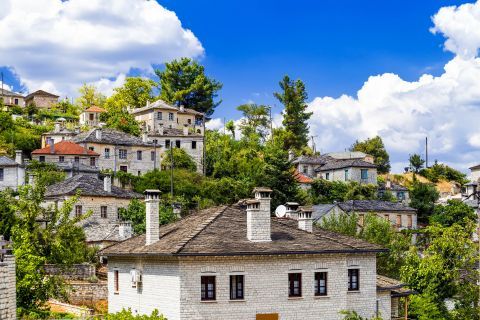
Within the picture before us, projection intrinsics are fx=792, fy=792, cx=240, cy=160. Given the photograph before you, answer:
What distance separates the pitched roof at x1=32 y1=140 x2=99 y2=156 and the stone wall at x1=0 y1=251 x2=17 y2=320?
6371 centimetres

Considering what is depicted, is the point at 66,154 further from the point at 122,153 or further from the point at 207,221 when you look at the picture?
the point at 207,221

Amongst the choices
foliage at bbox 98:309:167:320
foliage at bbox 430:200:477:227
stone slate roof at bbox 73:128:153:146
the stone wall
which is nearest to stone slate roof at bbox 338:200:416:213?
foliage at bbox 430:200:477:227

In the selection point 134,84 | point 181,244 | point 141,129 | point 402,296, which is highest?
point 134,84

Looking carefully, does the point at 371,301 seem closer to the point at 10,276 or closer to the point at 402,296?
the point at 402,296

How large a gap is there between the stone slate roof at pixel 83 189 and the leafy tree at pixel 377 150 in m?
56.2

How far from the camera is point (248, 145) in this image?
105562mm

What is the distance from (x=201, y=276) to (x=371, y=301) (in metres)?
8.60

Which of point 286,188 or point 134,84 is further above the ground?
point 134,84

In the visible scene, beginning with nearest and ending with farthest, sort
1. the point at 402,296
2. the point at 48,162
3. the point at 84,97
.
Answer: the point at 402,296
the point at 48,162
the point at 84,97

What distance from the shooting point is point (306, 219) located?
36.9 m

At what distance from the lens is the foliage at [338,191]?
91.9 meters

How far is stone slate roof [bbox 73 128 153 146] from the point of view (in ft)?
292

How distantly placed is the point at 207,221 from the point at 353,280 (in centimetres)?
708

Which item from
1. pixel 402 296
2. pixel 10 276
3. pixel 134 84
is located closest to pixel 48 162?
pixel 134 84
